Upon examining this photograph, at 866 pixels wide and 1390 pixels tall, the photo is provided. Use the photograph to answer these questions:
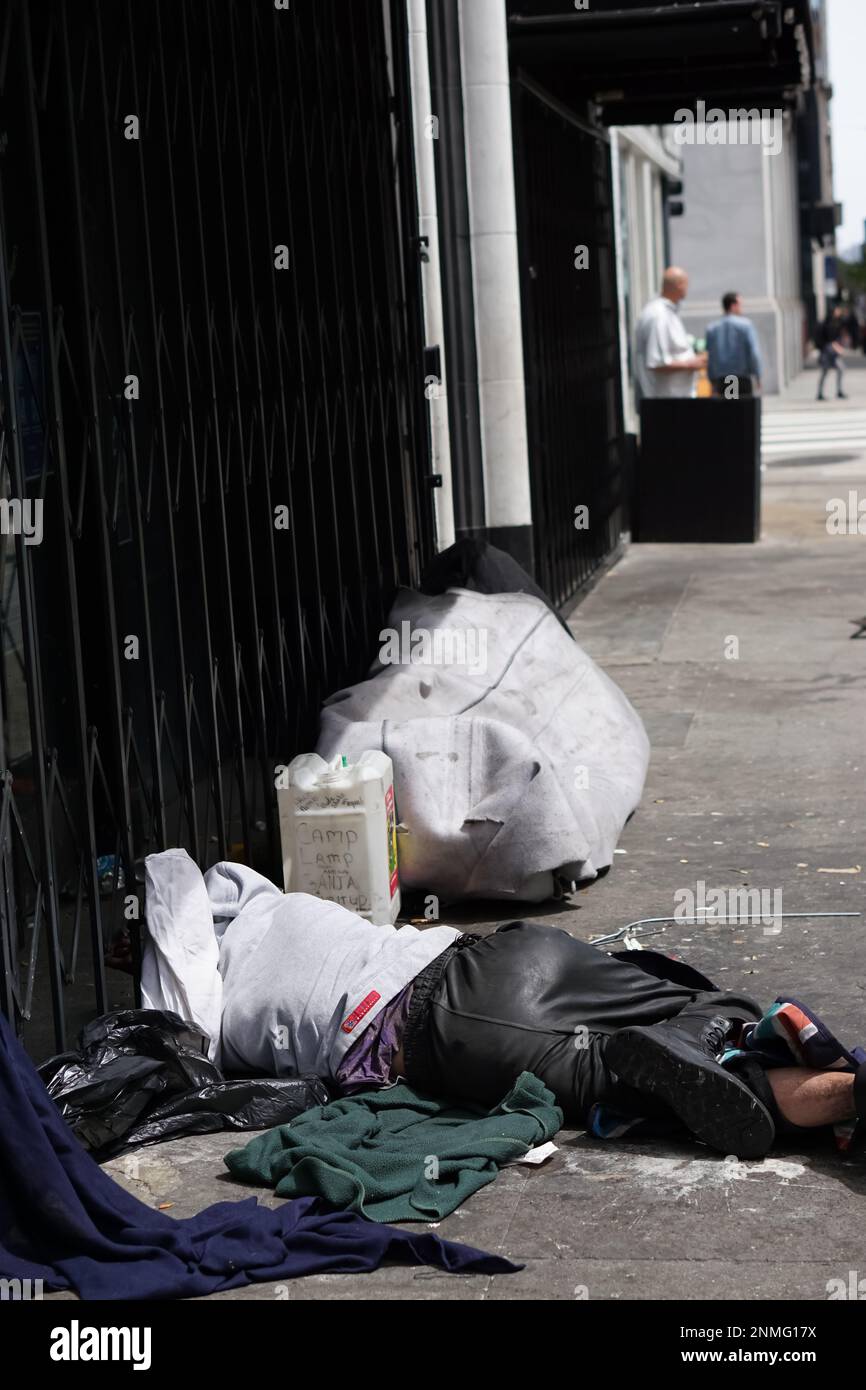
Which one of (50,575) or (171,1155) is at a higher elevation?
(50,575)

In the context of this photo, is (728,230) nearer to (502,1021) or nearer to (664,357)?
(664,357)

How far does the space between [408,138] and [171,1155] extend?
16.2 feet

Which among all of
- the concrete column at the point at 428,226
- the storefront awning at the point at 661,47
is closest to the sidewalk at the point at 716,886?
the concrete column at the point at 428,226

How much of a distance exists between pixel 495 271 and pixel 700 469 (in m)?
5.46

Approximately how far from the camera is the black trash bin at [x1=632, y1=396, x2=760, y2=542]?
13.8 metres

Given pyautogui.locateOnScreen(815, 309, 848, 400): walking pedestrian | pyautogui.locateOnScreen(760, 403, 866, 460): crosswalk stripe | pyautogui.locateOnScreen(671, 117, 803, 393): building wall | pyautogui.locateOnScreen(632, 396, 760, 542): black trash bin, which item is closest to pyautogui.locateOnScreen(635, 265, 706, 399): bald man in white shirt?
pyautogui.locateOnScreen(632, 396, 760, 542): black trash bin

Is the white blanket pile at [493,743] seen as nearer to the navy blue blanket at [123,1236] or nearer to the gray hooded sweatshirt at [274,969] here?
the gray hooded sweatshirt at [274,969]

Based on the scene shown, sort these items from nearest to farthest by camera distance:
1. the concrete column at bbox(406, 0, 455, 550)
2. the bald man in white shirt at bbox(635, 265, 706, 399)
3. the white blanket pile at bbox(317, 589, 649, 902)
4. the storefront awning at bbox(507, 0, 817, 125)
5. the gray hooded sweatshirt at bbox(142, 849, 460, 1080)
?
the gray hooded sweatshirt at bbox(142, 849, 460, 1080) < the white blanket pile at bbox(317, 589, 649, 902) < the concrete column at bbox(406, 0, 455, 550) < the storefront awning at bbox(507, 0, 817, 125) < the bald man in white shirt at bbox(635, 265, 706, 399)

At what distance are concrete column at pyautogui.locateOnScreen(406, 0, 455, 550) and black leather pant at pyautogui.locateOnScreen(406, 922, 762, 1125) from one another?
3.98 m

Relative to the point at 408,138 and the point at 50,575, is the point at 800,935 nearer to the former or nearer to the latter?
the point at 50,575

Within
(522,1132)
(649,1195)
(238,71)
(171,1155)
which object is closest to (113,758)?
(171,1155)

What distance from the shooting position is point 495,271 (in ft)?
29.2

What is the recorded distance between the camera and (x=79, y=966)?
522 cm

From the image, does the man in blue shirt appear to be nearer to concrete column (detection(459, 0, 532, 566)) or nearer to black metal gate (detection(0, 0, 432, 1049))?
concrete column (detection(459, 0, 532, 566))
